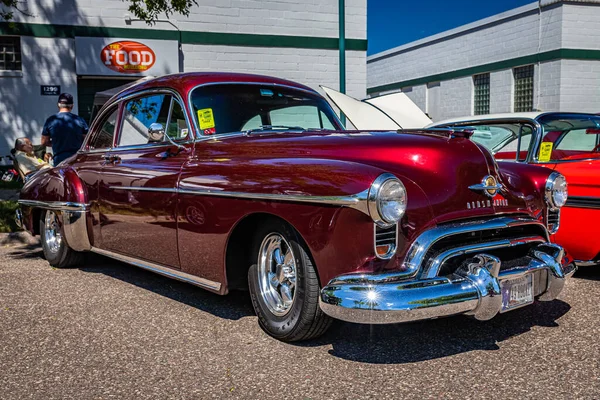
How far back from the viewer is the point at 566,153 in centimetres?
602

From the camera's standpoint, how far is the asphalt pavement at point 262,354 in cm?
302

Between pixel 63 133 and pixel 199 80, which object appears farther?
pixel 63 133

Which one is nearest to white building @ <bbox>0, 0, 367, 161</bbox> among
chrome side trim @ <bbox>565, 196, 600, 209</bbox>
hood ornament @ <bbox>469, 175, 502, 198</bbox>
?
chrome side trim @ <bbox>565, 196, 600, 209</bbox>

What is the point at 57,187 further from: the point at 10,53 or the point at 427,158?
the point at 10,53

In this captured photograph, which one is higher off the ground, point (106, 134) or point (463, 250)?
point (106, 134)

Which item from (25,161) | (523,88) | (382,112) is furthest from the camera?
(523,88)

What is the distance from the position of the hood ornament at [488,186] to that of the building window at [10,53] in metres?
13.2

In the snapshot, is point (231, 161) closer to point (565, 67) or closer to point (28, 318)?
point (28, 318)

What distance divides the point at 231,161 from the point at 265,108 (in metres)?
0.91

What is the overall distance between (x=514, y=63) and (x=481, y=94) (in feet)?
5.80

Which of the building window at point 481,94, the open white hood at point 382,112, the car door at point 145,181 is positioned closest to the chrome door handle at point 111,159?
the car door at point 145,181

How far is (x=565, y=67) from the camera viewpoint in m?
16.9

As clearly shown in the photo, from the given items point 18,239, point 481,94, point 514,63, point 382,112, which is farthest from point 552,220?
point 481,94

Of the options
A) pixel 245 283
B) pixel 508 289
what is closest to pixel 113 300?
pixel 245 283
